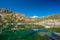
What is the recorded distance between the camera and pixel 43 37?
119 feet

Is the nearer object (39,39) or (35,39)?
(39,39)

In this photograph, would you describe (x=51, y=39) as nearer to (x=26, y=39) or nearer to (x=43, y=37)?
(x=43, y=37)

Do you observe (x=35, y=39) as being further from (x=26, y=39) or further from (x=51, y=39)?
(x=51, y=39)

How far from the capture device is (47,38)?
35281 mm

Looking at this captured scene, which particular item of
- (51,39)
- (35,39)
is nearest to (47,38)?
(51,39)

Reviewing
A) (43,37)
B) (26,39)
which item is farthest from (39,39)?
(26,39)

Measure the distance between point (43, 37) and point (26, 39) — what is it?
18.1ft

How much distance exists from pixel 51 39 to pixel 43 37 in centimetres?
219

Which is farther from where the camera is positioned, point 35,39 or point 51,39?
point 35,39

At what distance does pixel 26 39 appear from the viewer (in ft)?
131

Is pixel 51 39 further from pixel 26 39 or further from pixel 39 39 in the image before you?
pixel 26 39

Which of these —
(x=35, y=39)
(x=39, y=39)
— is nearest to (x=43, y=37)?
(x=39, y=39)

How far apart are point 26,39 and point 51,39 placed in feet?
25.0

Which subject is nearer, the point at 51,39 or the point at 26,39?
the point at 51,39
